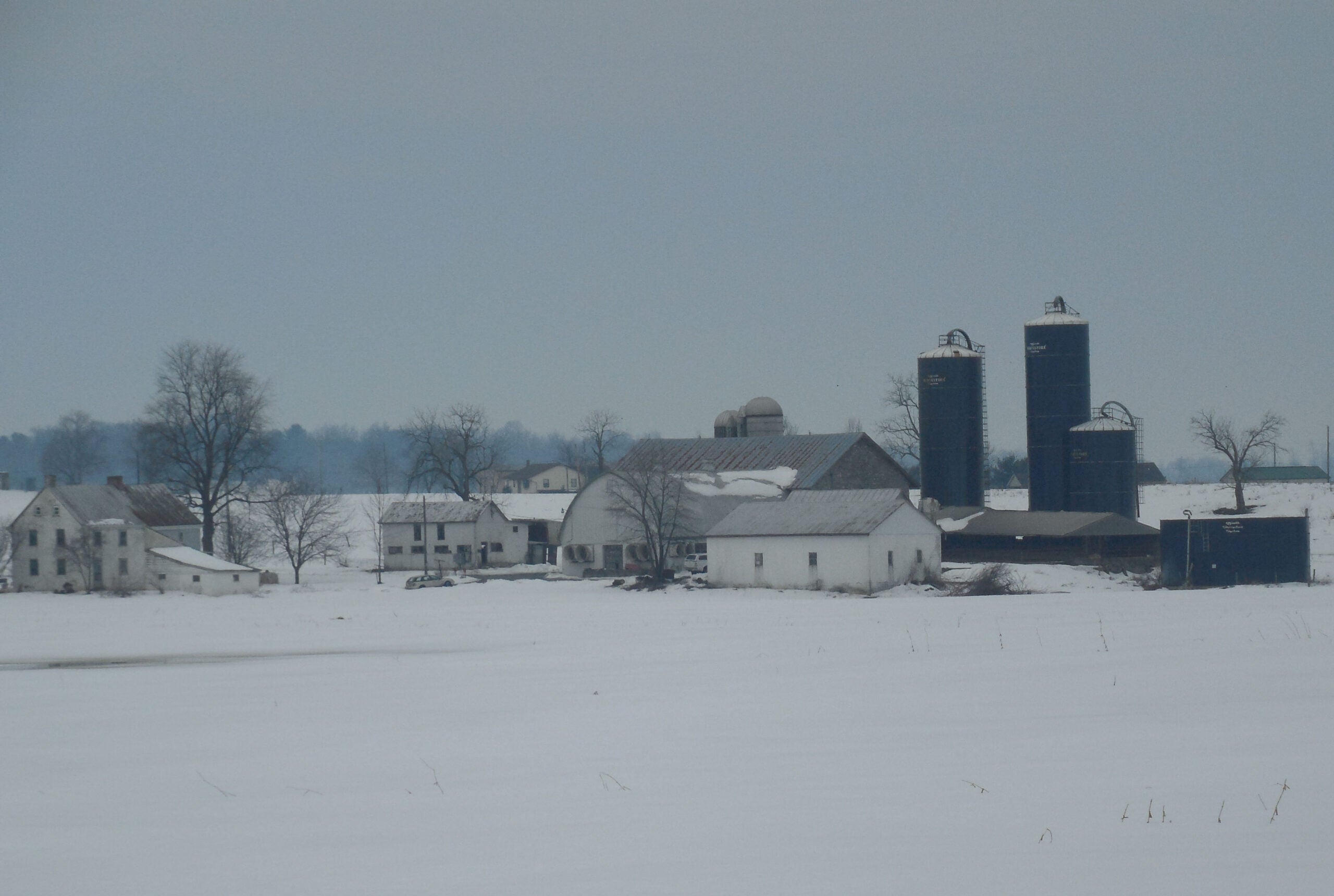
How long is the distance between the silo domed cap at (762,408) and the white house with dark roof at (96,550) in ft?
86.7

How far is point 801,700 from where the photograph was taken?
1602cm

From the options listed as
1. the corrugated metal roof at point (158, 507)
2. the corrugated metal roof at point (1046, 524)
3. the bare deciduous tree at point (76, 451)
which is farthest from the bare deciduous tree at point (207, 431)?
the bare deciduous tree at point (76, 451)

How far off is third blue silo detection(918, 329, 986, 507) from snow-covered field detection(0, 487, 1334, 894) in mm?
32697

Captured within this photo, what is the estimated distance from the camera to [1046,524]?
52.3 meters

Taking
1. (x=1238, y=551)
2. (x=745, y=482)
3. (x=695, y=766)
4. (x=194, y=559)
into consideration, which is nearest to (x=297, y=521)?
(x=194, y=559)

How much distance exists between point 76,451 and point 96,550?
345ft

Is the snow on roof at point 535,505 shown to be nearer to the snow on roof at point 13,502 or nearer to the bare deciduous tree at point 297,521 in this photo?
the bare deciduous tree at point 297,521

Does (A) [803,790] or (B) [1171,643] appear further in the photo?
(B) [1171,643]

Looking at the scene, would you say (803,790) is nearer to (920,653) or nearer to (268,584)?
(920,653)

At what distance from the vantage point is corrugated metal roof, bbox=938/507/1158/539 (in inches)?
1999

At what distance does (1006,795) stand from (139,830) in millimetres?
6747

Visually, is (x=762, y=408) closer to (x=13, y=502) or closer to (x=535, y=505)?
(x=535, y=505)

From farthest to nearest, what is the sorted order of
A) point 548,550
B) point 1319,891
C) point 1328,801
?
point 548,550 → point 1328,801 → point 1319,891

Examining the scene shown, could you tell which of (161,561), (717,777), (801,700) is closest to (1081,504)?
(161,561)
